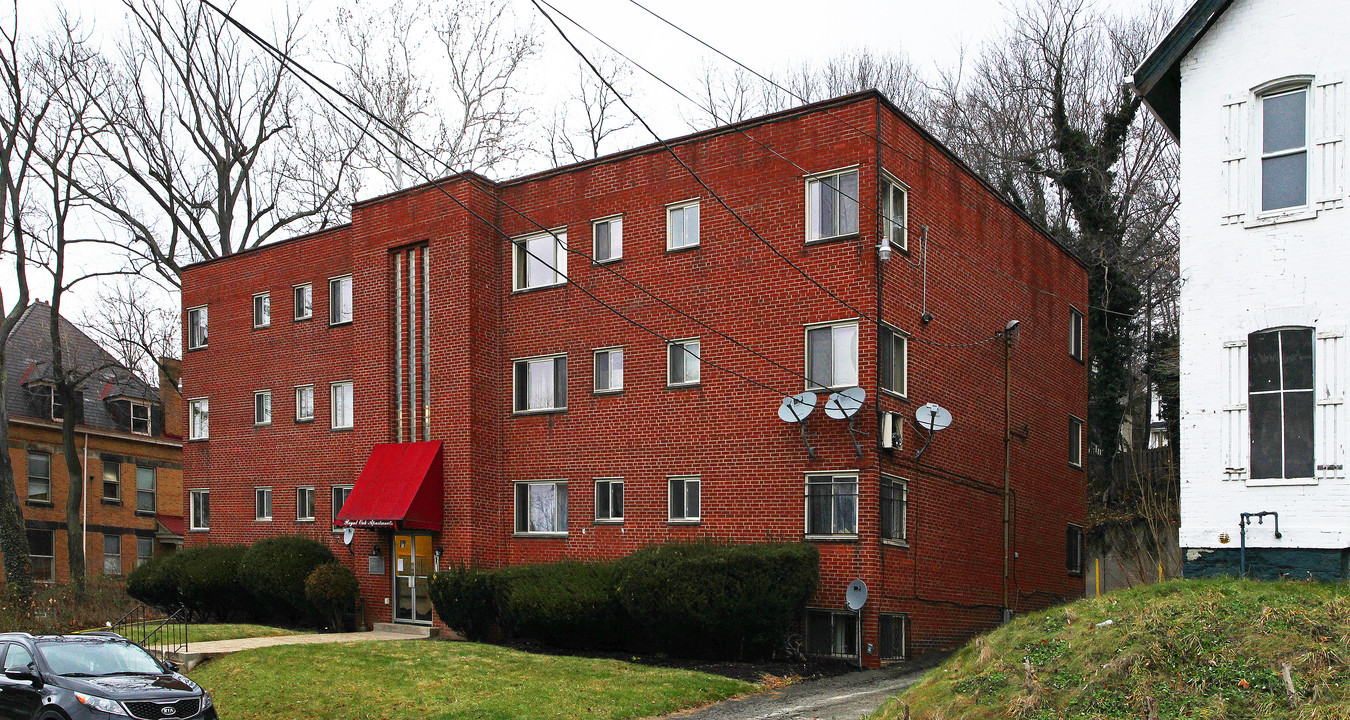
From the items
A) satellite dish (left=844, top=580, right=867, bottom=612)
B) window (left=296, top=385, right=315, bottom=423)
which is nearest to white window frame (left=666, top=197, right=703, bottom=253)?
satellite dish (left=844, top=580, right=867, bottom=612)

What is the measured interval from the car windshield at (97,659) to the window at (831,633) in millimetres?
10553

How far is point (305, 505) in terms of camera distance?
Answer: 29484 mm

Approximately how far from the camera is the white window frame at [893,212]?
21.4 meters

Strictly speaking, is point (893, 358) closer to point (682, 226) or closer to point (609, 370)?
point (682, 226)

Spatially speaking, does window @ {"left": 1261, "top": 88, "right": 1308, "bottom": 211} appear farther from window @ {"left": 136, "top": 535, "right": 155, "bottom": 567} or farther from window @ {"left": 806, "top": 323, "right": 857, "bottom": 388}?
window @ {"left": 136, "top": 535, "right": 155, "bottom": 567}

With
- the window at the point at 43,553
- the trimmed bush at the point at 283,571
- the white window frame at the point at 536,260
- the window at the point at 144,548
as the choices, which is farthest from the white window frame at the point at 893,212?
the window at the point at 144,548

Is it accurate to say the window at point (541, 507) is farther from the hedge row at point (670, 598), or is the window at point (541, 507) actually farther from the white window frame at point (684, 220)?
the white window frame at point (684, 220)

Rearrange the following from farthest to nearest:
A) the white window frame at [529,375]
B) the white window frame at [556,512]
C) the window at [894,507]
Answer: the white window frame at [529,375] < the white window frame at [556,512] < the window at [894,507]

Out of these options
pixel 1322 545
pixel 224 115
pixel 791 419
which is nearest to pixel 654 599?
pixel 791 419

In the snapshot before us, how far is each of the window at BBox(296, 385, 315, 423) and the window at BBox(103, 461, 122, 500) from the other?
19287 mm

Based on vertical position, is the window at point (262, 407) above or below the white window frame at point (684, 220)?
below

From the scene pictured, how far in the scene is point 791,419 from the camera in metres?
21.0

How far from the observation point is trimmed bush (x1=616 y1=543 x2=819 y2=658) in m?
19.4

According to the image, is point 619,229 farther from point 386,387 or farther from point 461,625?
point 461,625
